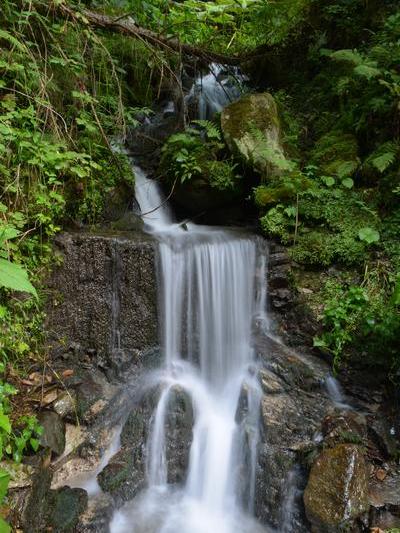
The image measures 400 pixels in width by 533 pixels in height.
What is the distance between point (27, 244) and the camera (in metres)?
4.06

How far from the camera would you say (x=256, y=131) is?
18.0 ft

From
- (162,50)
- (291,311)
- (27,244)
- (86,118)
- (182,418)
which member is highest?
(162,50)

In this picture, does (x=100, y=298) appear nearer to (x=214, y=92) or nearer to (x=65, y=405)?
(x=65, y=405)

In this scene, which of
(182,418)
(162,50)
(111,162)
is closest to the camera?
(182,418)

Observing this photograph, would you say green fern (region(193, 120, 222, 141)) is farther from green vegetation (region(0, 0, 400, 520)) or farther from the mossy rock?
the mossy rock

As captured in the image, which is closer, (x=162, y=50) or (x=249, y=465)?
(x=249, y=465)

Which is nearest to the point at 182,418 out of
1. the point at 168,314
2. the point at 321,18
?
the point at 168,314

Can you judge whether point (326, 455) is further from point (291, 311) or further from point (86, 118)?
point (86, 118)

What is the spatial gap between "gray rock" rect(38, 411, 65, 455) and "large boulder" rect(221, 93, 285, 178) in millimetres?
3827

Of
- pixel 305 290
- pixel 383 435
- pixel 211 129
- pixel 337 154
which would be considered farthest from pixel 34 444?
pixel 337 154

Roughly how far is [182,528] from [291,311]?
8.20ft

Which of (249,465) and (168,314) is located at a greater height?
(168,314)

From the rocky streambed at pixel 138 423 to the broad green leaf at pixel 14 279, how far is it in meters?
1.62

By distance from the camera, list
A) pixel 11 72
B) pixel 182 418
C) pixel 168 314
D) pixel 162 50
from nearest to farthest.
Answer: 1. pixel 182 418
2. pixel 11 72
3. pixel 168 314
4. pixel 162 50
